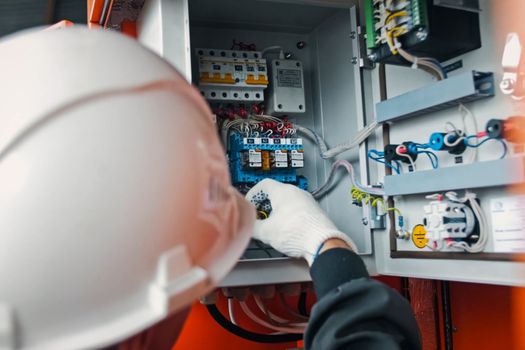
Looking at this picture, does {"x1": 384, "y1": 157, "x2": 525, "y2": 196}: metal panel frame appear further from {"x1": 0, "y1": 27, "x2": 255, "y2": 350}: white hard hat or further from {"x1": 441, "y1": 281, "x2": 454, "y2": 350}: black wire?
{"x1": 0, "y1": 27, "x2": 255, "y2": 350}: white hard hat

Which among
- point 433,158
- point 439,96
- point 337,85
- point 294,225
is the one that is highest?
point 337,85

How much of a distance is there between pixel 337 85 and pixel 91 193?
103 centimetres

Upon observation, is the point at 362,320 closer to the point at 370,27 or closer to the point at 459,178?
the point at 459,178

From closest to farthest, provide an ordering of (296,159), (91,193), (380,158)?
(91,193), (380,158), (296,159)

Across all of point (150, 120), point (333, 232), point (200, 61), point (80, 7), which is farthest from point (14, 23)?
point (150, 120)

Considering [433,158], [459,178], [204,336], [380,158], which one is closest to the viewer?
[459,178]

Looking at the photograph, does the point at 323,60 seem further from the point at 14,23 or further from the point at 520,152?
the point at 14,23

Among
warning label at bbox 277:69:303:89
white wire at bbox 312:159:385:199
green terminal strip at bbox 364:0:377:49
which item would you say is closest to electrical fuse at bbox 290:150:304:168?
white wire at bbox 312:159:385:199

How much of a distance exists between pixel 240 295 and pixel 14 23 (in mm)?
1988

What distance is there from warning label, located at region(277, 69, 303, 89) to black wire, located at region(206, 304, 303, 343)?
2.14 feet

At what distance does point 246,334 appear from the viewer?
1.52m

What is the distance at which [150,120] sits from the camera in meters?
0.62

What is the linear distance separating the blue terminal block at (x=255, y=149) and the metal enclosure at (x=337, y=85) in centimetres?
12

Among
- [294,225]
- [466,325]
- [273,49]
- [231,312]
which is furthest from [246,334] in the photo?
[273,49]
